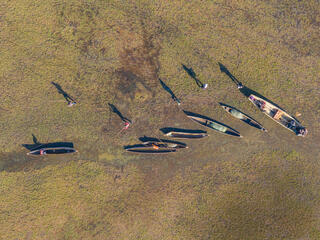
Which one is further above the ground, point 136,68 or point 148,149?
point 136,68

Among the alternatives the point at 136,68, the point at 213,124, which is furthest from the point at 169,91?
the point at 213,124

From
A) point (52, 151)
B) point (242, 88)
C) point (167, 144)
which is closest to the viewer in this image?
point (52, 151)

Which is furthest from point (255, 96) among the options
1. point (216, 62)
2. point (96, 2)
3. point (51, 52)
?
point (51, 52)

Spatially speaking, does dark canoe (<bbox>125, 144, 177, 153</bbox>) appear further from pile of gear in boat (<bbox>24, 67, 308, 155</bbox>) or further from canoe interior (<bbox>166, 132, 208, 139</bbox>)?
canoe interior (<bbox>166, 132, 208, 139</bbox>)

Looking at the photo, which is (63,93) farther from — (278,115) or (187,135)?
(278,115)

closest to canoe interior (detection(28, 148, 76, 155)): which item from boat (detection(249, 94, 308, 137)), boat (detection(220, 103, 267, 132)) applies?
boat (detection(220, 103, 267, 132))

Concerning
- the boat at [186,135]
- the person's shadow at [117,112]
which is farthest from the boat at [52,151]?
the boat at [186,135]

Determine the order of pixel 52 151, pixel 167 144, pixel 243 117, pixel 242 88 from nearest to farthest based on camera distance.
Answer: pixel 52 151 → pixel 167 144 → pixel 243 117 → pixel 242 88
